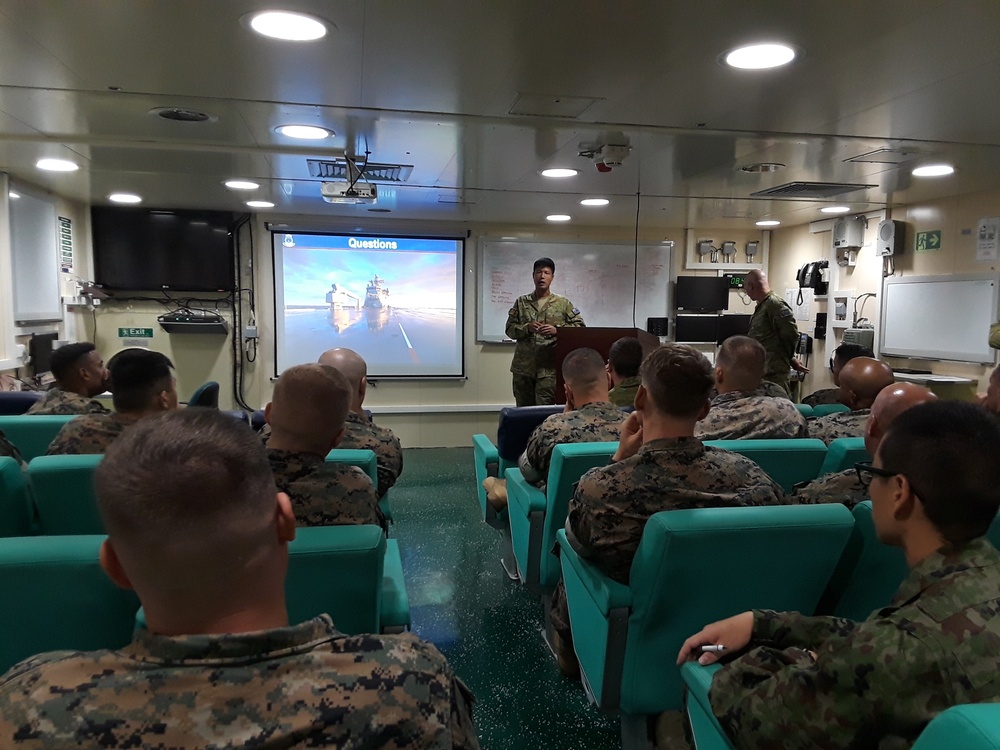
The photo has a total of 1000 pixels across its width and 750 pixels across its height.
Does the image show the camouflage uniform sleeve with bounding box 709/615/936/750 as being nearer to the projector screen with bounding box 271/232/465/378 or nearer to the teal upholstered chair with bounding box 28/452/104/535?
the teal upholstered chair with bounding box 28/452/104/535

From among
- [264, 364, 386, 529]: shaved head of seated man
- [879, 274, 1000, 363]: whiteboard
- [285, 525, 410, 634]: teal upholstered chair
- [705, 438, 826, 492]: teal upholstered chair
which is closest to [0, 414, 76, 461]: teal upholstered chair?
[264, 364, 386, 529]: shaved head of seated man

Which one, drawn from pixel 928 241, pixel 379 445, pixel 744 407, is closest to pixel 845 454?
pixel 744 407

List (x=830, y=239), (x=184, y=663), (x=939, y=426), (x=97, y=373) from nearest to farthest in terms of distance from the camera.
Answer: (x=184, y=663) → (x=939, y=426) → (x=97, y=373) → (x=830, y=239)

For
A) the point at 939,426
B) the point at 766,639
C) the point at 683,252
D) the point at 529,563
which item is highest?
the point at 683,252

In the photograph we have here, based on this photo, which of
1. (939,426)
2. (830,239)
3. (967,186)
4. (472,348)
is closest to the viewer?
(939,426)

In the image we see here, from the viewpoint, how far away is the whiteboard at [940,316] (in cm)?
464

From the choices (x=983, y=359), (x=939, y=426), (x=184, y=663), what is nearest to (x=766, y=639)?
(x=939, y=426)

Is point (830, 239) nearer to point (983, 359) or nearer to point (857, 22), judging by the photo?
point (983, 359)

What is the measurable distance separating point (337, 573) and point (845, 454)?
1.87 m

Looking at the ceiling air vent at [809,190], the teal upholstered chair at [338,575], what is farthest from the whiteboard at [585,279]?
the teal upholstered chair at [338,575]

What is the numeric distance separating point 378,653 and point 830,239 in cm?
661

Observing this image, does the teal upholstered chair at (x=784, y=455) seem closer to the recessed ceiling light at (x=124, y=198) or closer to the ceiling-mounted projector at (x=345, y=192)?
the ceiling-mounted projector at (x=345, y=192)

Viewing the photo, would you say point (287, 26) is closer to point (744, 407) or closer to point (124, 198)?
point (744, 407)

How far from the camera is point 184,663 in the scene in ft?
2.18
